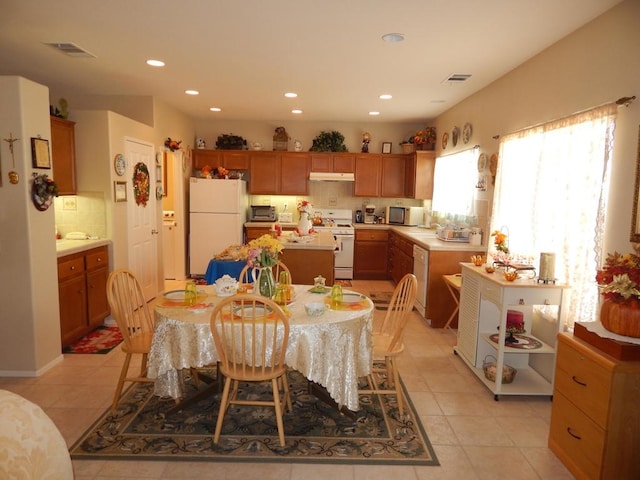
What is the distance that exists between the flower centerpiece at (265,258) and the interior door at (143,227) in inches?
106

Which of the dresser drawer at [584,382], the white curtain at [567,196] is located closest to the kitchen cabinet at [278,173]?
the white curtain at [567,196]

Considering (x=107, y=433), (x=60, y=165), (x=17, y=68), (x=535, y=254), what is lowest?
(x=107, y=433)

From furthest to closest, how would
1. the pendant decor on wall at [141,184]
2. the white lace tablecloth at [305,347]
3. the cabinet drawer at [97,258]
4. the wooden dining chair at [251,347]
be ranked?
the pendant decor on wall at [141,184] → the cabinet drawer at [97,258] → the white lace tablecloth at [305,347] → the wooden dining chair at [251,347]

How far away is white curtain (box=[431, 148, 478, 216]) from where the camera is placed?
5.24 m

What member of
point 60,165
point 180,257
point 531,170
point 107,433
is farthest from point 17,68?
point 531,170

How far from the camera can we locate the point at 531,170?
371 cm

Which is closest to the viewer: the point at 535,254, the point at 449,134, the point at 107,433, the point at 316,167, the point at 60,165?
the point at 107,433

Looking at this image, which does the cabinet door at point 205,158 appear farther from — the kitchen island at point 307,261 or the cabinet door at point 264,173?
the kitchen island at point 307,261

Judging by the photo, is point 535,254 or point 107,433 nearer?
point 107,433

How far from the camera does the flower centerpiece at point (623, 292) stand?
7.02 ft

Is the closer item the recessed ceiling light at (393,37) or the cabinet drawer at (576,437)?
the cabinet drawer at (576,437)

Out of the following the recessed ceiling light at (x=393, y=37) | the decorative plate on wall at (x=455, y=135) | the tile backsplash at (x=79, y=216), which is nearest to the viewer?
the recessed ceiling light at (x=393, y=37)

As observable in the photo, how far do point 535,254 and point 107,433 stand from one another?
336 cm

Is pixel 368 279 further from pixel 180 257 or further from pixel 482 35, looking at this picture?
pixel 482 35
